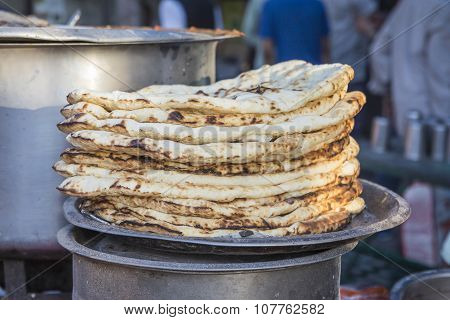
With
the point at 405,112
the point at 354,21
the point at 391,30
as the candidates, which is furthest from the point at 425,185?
the point at 354,21

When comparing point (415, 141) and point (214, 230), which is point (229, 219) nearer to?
point (214, 230)

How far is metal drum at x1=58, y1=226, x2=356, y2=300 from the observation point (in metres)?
1.75

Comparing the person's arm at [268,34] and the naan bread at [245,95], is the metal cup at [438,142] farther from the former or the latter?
the naan bread at [245,95]

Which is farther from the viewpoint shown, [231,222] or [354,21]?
[354,21]

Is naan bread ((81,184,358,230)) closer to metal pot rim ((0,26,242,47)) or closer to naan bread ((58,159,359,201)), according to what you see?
naan bread ((58,159,359,201))

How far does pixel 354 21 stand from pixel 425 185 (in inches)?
91.6

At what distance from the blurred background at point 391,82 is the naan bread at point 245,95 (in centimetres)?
187

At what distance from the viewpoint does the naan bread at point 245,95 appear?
6.18 feet

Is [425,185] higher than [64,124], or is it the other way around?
[64,124]

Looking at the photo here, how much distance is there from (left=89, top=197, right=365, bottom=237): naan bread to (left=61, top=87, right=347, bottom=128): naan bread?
0.95ft

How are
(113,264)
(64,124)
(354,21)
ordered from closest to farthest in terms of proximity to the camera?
(113,264) → (64,124) → (354,21)

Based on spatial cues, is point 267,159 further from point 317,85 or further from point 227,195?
point 317,85

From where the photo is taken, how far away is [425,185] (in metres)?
5.29

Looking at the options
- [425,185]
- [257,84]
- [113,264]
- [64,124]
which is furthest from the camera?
[425,185]
